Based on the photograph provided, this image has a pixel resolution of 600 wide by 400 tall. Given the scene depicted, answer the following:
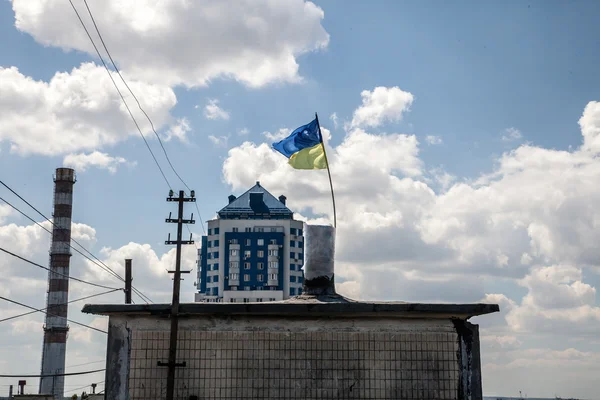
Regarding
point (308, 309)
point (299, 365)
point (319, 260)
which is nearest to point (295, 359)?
point (299, 365)

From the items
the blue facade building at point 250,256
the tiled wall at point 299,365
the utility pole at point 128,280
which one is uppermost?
the blue facade building at point 250,256

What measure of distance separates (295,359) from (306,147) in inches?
250

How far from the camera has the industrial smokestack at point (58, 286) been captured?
7712 cm

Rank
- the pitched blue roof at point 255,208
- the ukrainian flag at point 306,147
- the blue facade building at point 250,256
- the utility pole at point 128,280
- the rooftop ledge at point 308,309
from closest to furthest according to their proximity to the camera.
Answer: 1. the rooftop ledge at point 308,309
2. the ukrainian flag at point 306,147
3. the utility pole at point 128,280
4. the blue facade building at point 250,256
5. the pitched blue roof at point 255,208

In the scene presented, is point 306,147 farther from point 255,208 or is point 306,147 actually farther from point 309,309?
point 255,208

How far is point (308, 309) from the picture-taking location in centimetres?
1328

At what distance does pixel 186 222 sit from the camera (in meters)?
19.3

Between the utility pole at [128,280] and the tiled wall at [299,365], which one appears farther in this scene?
the utility pole at [128,280]

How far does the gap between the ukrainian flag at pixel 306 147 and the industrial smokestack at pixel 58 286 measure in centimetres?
6425

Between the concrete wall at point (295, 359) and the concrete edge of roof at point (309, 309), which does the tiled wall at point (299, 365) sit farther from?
the concrete edge of roof at point (309, 309)

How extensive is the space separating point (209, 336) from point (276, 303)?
1.32 meters

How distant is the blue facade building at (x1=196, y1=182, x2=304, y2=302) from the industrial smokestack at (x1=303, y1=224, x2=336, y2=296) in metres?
106

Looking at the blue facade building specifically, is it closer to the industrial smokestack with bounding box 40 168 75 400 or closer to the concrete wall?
the industrial smokestack with bounding box 40 168 75 400

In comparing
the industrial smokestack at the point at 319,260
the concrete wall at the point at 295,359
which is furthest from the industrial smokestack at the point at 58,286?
the concrete wall at the point at 295,359
